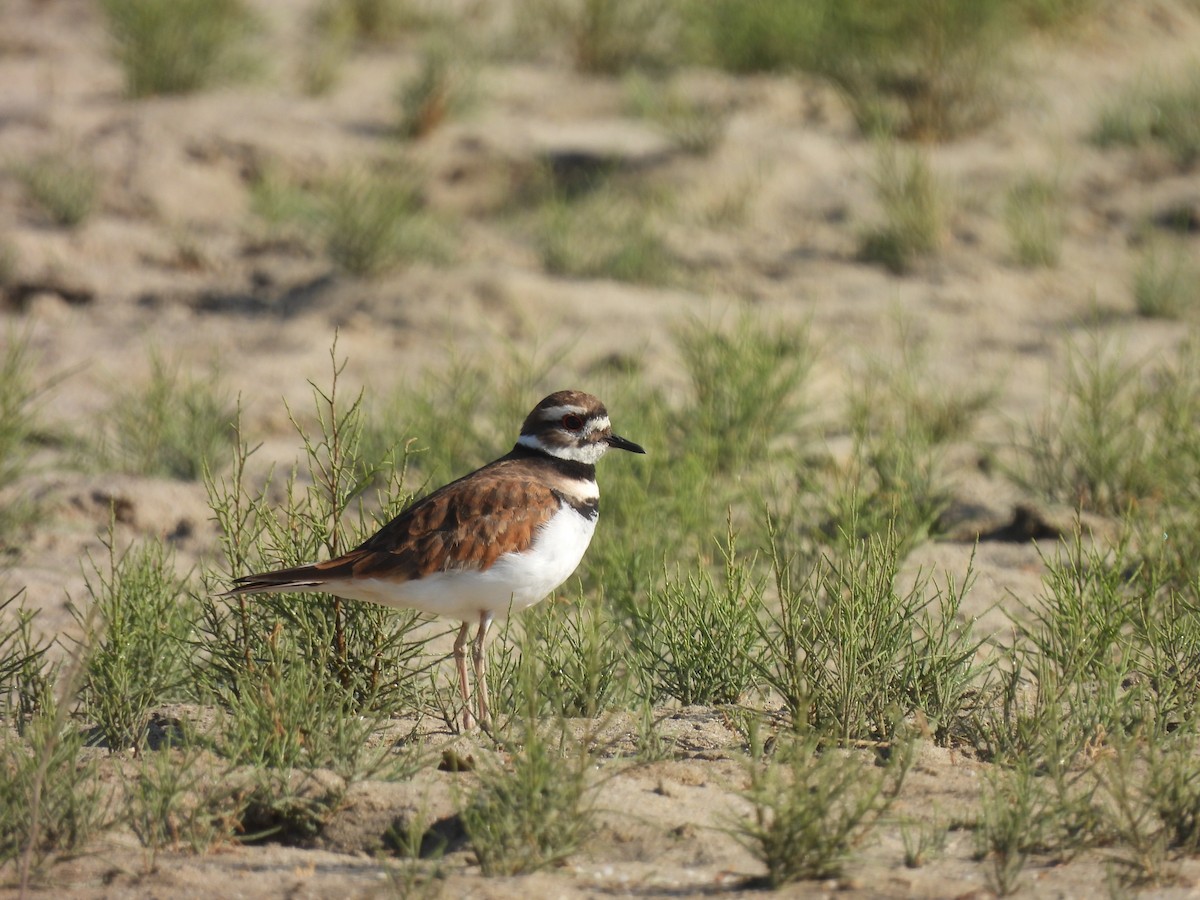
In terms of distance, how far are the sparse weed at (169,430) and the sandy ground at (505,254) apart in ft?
0.55

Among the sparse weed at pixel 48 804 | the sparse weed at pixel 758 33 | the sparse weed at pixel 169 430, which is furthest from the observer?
the sparse weed at pixel 758 33

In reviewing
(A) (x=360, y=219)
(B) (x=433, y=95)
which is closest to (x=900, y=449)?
(A) (x=360, y=219)

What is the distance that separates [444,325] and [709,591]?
3874mm

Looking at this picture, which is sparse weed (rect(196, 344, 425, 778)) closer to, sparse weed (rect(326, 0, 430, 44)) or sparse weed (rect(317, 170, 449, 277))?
sparse weed (rect(317, 170, 449, 277))

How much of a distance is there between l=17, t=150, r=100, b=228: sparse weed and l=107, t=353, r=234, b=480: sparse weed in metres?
2.04

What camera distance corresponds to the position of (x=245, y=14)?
10.8 meters

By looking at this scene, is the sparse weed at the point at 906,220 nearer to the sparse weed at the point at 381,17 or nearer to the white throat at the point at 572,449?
the sparse weed at the point at 381,17

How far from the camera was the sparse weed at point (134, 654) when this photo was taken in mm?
4250

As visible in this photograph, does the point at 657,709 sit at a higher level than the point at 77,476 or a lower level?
lower

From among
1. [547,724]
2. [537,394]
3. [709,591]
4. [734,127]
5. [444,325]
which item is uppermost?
[734,127]

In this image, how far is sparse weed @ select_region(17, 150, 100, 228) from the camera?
888 cm

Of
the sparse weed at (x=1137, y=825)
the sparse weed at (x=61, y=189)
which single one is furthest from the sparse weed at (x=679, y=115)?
the sparse weed at (x=1137, y=825)

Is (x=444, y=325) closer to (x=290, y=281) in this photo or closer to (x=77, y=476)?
(x=290, y=281)

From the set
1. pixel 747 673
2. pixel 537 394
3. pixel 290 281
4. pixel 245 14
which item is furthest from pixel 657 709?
pixel 245 14
